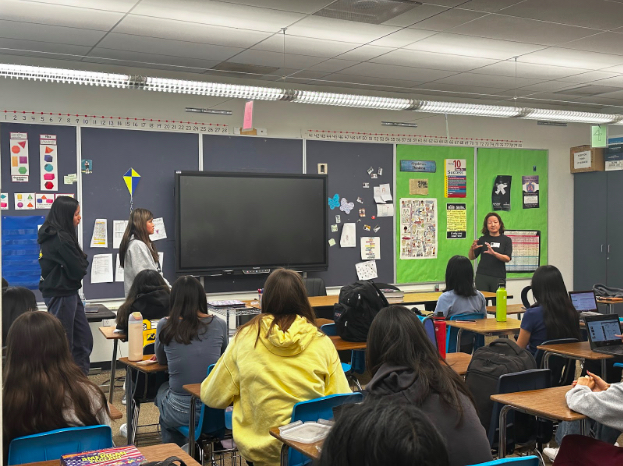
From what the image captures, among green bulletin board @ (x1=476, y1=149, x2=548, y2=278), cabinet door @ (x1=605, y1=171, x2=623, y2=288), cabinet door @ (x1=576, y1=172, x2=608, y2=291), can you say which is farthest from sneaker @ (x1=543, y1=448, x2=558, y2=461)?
cabinet door @ (x1=576, y1=172, x2=608, y2=291)

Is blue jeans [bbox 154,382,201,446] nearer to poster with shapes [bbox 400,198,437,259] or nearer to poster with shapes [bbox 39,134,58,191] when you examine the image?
poster with shapes [bbox 39,134,58,191]

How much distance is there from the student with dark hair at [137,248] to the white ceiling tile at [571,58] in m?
3.66

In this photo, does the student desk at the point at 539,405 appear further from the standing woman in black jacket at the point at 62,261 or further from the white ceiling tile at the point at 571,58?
the white ceiling tile at the point at 571,58

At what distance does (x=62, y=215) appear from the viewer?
4938mm

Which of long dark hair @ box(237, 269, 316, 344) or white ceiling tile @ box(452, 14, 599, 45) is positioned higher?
white ceiling tile @ box(452, 14, 599, 45)

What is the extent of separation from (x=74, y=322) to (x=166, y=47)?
238 centimetres

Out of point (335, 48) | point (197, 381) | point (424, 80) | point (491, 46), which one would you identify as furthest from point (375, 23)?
point (197, 381)

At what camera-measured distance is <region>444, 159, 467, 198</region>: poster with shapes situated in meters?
8.37

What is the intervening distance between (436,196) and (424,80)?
1719 millimetres

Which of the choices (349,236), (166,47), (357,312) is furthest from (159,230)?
(357,312)

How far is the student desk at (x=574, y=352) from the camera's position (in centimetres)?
374

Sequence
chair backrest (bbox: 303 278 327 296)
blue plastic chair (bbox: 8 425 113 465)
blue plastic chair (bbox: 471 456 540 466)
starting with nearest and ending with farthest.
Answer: blue plastic chair (bbox: 471 456 540 466) → blue plastic chair (bbox: 8 425 113 465) → chair backrest (bbox: 303 278 327 296)

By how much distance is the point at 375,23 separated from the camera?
15.9ft

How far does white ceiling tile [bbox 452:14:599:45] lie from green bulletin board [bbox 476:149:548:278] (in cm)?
326
